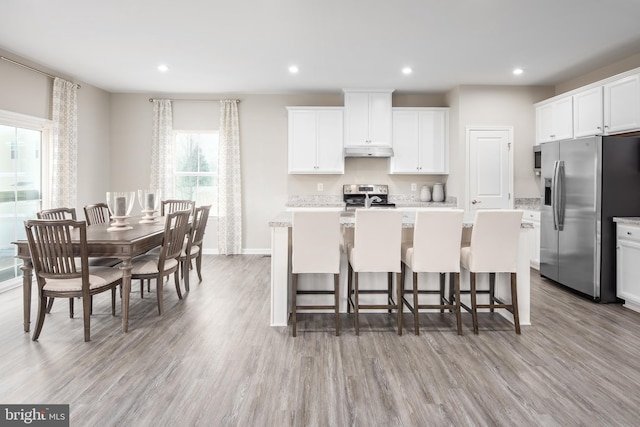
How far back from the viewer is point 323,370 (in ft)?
8.32

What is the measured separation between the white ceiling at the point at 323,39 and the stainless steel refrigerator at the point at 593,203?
1184mm

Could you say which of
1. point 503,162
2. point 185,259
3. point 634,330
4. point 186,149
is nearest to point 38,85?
point 186,149

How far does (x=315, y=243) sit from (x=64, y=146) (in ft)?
14.4

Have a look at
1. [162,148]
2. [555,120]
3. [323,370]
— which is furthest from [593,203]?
[162,148]

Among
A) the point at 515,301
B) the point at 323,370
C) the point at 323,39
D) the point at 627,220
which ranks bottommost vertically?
the point at 323,370

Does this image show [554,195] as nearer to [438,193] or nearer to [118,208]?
[438,193]

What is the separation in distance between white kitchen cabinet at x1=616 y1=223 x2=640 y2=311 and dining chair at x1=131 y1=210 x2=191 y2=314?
4.34 m

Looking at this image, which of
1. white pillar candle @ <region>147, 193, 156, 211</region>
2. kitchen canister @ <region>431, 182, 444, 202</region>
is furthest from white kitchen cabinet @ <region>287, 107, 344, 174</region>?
white pillar candle @ <region>147, 193, 156, 211</region>

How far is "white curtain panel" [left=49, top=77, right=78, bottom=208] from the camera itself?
17.0 ft

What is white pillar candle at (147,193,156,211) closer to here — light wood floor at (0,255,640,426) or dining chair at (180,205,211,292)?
dining chair at (180,205,211,292)

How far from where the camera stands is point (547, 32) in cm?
382

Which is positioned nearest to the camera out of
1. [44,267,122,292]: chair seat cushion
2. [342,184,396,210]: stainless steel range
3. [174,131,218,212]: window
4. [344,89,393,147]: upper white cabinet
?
[44,267,122,292]: chair seat cushion

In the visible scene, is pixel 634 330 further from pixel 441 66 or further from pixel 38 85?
pixel 38 85

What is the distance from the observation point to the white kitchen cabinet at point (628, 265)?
145 inches
